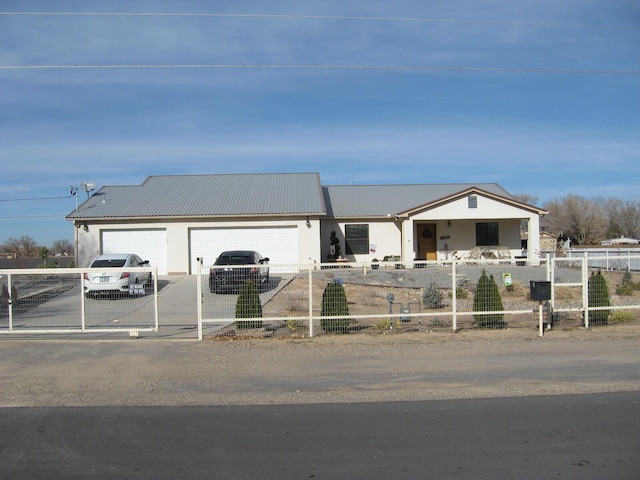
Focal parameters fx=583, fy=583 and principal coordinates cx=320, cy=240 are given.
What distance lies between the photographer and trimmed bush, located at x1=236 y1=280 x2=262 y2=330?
1286cm

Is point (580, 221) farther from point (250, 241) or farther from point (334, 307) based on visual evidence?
point (334, 307)

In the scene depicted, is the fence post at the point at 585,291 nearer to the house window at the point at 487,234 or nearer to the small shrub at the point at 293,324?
the small shrub at the point at 293,324

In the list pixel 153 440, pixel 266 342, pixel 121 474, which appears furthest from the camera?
pixel 266 342

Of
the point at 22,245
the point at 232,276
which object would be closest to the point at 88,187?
the point at 232,276

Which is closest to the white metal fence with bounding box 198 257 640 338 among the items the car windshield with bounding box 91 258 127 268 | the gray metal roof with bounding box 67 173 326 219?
the car windshield with bounding box 91 258 127 268

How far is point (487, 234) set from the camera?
1230 inches

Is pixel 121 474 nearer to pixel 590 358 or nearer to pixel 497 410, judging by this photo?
pixel 497 410

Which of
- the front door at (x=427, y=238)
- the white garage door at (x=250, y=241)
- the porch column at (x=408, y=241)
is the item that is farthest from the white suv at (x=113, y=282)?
the front door at (x=427, y=238)

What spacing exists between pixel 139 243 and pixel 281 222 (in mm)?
6863

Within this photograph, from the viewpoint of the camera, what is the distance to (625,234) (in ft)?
208

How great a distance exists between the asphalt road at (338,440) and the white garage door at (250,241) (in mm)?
19586

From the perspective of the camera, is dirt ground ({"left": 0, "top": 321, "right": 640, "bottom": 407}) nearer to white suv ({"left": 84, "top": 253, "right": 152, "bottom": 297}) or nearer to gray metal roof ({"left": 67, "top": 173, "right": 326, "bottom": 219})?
white suv ({"left": 84, "top": 253, "right": 152, "bottom": 297})

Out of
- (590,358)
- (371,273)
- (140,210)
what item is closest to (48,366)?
(590,358)

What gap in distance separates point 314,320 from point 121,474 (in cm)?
857
